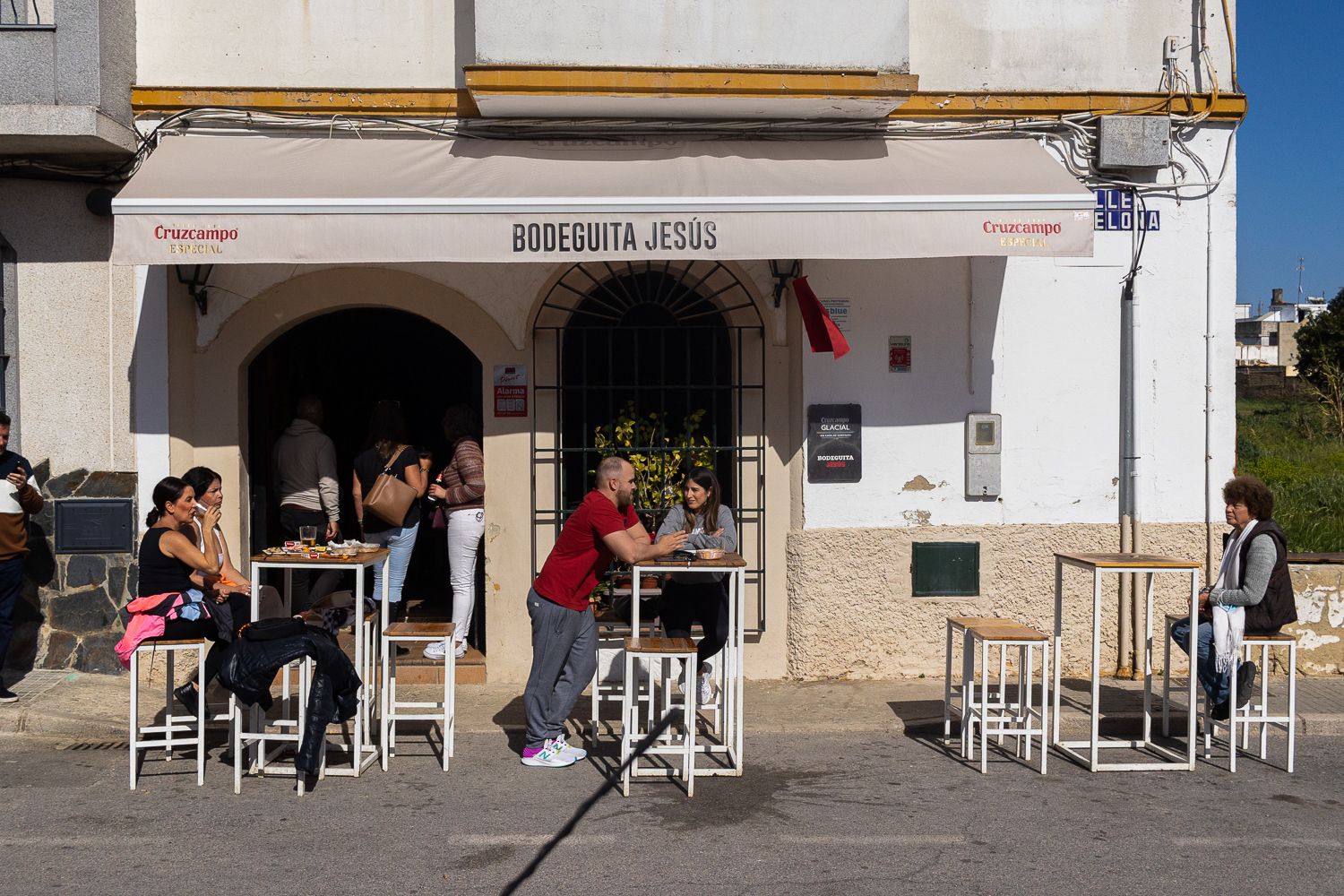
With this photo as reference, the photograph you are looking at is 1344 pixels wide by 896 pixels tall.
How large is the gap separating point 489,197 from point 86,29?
285 cm

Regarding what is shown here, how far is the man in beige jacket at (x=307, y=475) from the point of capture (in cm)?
947

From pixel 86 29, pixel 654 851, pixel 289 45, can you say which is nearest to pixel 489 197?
pixel 289 45

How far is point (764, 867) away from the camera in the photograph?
548 cm

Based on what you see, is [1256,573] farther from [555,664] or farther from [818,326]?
[555,664]

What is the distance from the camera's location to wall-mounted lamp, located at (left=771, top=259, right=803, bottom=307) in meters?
Answer: 9.00

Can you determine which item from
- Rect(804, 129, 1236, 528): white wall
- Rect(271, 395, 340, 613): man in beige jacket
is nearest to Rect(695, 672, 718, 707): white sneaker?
Rect(804, 129, 1236, 528): white wall

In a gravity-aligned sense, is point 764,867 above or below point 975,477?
below

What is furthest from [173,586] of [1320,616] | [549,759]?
[1320,616]

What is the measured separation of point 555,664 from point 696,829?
1374 millimetres

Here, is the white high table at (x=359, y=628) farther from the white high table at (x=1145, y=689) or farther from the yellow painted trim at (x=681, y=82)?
the white high table at (x=1145, y=689)

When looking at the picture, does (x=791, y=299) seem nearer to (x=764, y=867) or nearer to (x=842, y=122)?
(x=842, y=122)

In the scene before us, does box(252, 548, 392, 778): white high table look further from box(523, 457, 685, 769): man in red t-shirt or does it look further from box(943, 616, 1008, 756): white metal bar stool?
box(943, 616, 1008, 756): white metal bar stool

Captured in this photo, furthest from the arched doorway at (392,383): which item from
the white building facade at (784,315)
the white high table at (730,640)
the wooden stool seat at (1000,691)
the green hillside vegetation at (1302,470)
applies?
the green hillside vegetation at (1302,470)

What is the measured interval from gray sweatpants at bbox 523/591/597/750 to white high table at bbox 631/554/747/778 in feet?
1.06
